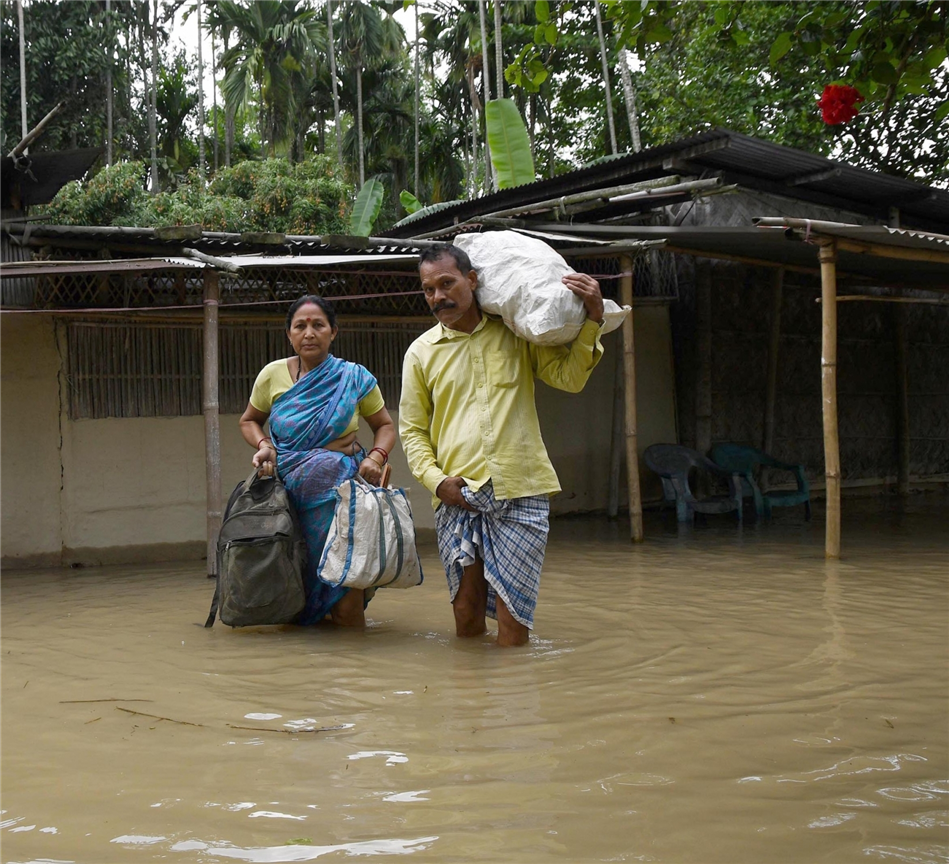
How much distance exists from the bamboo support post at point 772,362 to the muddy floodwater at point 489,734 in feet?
17.2

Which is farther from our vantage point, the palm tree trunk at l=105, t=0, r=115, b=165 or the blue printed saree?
the palm tree trunk at l=105, t=0, r=115, b=165

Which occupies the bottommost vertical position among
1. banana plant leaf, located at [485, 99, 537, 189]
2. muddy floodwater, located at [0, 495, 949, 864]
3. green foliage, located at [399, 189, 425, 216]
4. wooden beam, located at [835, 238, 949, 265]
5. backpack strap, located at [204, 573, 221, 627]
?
muddy floodwater, located at [0, 495, 949, 864]

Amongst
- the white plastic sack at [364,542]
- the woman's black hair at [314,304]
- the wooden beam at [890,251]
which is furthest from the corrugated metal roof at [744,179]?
the white plastic sack at [364,542]

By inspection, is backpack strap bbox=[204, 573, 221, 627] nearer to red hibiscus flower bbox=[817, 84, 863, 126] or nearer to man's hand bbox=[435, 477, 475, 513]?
man's hand bbox=[435, 477, 475, 513]

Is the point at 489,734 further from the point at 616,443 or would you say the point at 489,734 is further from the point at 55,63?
the point at 55,63

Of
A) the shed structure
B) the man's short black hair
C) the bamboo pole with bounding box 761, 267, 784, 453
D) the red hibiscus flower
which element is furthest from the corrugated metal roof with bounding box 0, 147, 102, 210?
the bamboo pole with bounding box 761, 267, 784, 453

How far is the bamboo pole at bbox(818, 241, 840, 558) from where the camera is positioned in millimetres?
6914

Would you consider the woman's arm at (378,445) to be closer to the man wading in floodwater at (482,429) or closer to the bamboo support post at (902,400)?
the man wading in floodwater at (482,429)

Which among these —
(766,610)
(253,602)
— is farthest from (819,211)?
(253,602)

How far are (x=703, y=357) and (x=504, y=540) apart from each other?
22.7ft

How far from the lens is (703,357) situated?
1038 cm

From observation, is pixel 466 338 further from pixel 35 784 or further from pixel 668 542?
pixel 668 542

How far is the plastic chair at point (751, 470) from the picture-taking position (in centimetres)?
975

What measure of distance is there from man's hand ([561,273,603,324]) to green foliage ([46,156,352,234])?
1426cm
